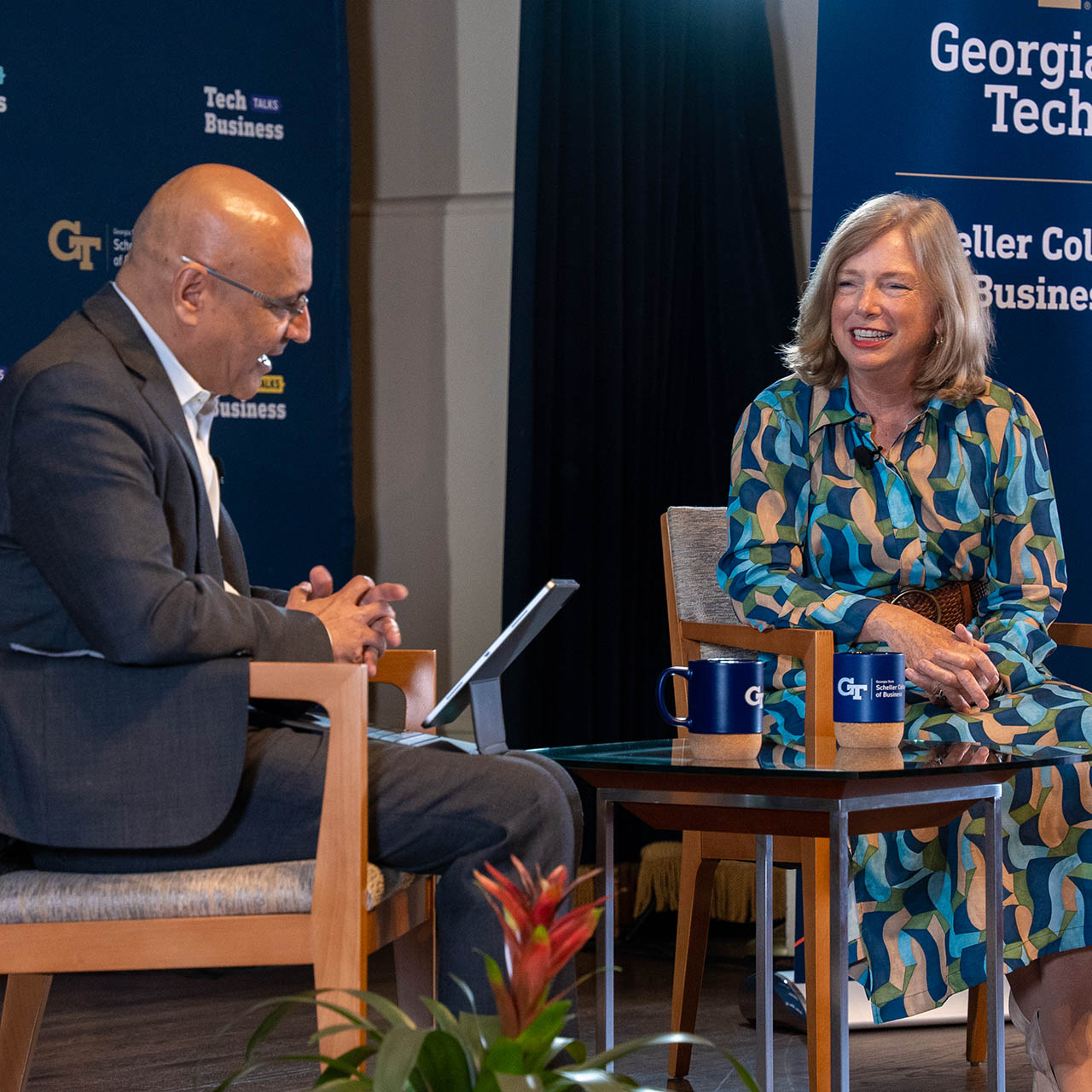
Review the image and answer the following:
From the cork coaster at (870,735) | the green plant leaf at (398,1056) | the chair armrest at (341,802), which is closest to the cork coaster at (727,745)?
the cork coaster at (870,735)

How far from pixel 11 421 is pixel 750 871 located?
234 centimetres

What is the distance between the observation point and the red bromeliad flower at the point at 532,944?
2.14ft

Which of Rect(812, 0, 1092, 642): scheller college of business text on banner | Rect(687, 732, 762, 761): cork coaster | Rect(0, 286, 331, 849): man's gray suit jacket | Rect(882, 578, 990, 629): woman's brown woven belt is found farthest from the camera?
Rect(812, 0, 1092, 642): scheller college of business text on banner

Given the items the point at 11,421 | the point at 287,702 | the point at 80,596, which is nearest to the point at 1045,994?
the point at 287,702

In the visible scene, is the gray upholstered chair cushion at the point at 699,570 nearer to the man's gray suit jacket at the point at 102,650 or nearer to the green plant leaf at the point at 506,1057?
the man's gray suit jacket at the point at 102,650

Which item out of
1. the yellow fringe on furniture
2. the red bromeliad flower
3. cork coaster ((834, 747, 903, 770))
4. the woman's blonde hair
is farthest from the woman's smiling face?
the red bromeliad flower

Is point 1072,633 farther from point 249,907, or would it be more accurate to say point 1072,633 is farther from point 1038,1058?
point 249,907

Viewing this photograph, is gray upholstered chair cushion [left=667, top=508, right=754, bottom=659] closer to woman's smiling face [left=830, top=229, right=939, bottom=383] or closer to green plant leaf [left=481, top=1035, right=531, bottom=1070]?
woman's smiling face [left=830, top=229, right=939, bottom=383]

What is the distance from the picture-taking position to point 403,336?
374cm

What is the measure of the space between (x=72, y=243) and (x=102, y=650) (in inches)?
73.9

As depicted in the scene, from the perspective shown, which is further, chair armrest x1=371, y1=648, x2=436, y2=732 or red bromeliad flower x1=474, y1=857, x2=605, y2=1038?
chair armrest x1=371, y1=648, x2=436, y2=732

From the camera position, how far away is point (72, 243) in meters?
3.17

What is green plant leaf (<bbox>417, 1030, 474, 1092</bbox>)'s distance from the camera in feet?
2.42

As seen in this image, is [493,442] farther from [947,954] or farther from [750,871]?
[947,954]
